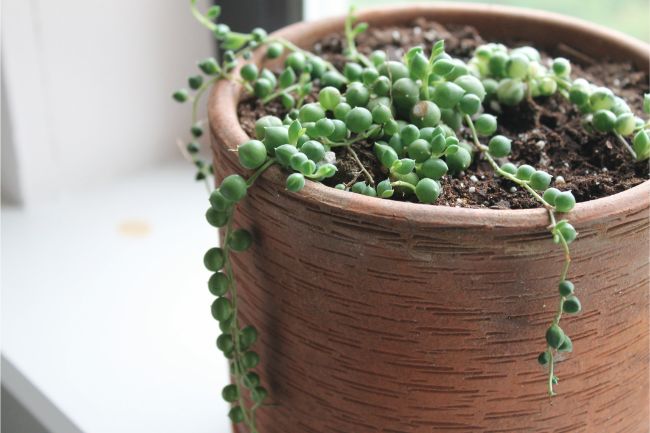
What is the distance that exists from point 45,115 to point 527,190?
733mm

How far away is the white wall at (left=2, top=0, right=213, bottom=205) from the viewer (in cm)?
110

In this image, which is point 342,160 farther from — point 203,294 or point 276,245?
point 203,294

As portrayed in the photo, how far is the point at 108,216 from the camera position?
1185mm

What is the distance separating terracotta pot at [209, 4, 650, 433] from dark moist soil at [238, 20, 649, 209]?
53mm

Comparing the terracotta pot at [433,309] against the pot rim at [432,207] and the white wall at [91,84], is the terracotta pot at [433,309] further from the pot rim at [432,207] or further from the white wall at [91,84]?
the white wall at [91,84]

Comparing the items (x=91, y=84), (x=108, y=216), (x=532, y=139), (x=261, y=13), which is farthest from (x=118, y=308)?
(x=532, y=139)

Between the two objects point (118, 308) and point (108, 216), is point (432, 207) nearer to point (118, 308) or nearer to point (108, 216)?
point (118, 308)

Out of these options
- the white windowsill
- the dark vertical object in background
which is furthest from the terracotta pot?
the dark vertical object in background

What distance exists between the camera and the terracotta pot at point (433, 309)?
1.81ft

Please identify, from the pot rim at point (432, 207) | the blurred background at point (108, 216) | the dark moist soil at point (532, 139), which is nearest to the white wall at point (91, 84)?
the blurred background at point (108, 216)

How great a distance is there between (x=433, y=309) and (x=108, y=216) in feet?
2.33

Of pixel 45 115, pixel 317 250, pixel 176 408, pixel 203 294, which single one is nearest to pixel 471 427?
pixel 317 250

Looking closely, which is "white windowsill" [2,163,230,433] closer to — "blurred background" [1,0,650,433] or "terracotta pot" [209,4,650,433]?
"blurred background" [1,0,650,433]

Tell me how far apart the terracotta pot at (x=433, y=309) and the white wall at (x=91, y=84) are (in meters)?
0.51
